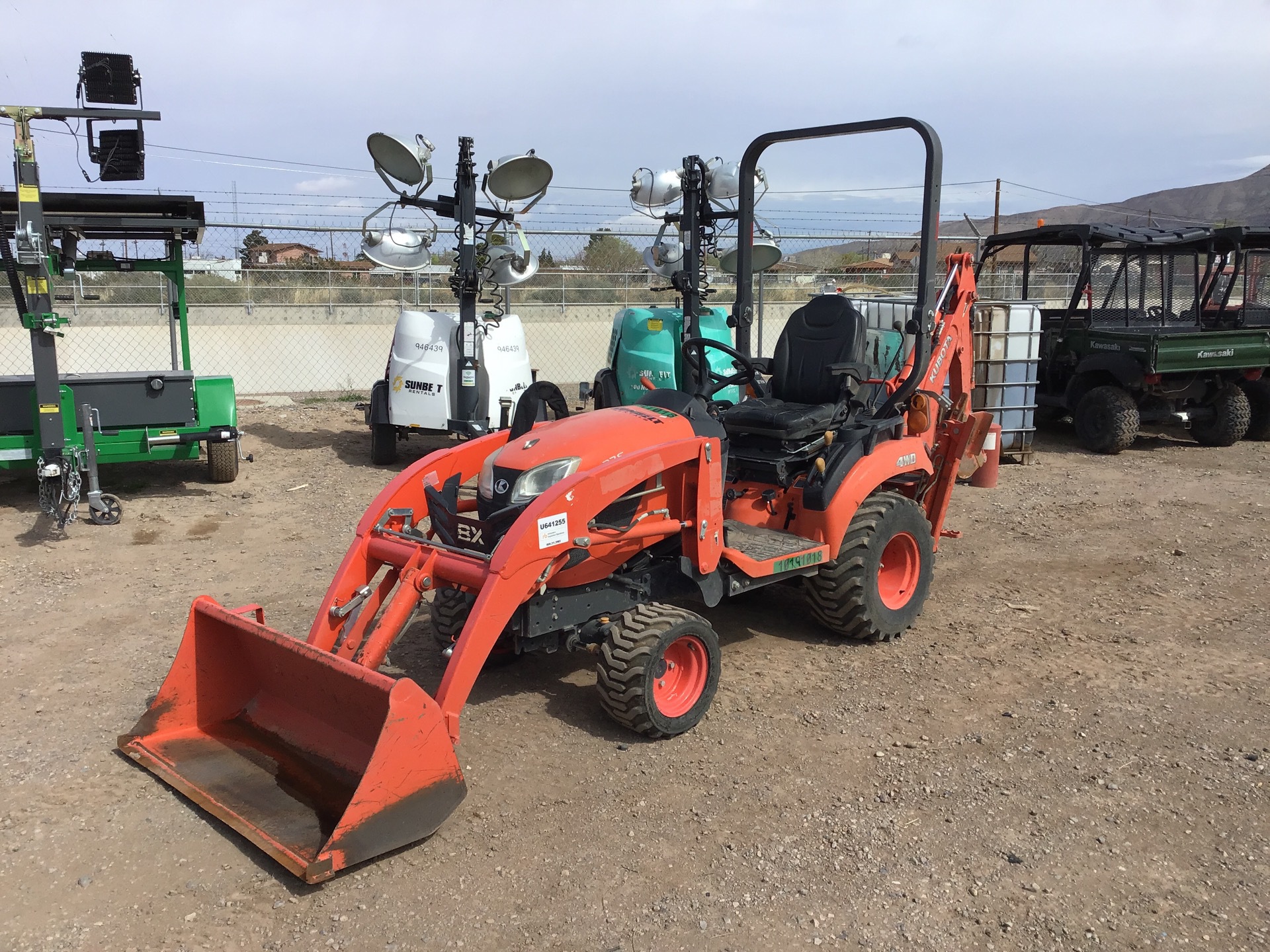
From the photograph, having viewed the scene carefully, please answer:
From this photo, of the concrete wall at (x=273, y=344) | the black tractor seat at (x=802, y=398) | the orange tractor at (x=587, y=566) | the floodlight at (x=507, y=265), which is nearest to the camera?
the orange tractor at (x=587, y=566)

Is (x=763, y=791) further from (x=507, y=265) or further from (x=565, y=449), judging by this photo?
(x=507, y=265)

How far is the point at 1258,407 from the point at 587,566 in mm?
10350

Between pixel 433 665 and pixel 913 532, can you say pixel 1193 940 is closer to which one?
pixel 913 532

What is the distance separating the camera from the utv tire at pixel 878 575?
493 centimetres

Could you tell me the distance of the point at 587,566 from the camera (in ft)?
13.5

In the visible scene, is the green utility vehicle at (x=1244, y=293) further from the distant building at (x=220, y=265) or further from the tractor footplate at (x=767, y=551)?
the distant building at (x=220, y=265)

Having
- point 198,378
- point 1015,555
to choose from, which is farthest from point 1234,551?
point 198,378

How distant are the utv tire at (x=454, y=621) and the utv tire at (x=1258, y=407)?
9977 mm

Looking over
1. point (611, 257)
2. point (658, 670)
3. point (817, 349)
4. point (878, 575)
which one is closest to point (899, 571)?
point (878, 575)

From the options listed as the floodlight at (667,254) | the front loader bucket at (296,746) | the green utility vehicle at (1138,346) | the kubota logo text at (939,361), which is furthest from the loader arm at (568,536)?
the green utility vehicle at (1138,346)

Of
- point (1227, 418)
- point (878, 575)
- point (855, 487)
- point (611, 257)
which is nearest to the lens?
point (855, 487)

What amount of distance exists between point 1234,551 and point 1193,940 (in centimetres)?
474

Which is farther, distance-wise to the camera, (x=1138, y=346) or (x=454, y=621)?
(x=1138, y=346)

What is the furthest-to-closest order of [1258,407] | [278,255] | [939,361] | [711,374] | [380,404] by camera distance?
[278,255] → [1258,407] → [380,404] → [939,361] → [711,374]
